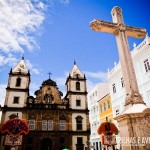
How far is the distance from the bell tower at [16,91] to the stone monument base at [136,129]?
24.9m

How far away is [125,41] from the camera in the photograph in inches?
301

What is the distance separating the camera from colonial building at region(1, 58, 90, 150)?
27.0 m

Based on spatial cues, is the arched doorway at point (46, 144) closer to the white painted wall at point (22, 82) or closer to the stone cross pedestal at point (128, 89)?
the white painted wall at point (22, 82)

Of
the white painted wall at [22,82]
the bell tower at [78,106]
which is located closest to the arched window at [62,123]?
the bell tower at [78,106]

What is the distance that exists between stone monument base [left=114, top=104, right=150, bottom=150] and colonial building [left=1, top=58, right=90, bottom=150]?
2359 centimetres

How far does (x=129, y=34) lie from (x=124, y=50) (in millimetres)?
1602

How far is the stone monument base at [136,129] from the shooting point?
5.30 meters

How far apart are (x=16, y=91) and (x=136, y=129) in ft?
89.1

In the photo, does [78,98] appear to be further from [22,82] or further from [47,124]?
[22,82]

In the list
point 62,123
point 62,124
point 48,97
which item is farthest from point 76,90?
point 62,124

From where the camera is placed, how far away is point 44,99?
30.8 meters

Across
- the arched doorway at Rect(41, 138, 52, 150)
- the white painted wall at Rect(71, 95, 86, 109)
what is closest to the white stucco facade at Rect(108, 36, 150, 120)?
the white painted wall at Rect(71, 95, 86, 109)

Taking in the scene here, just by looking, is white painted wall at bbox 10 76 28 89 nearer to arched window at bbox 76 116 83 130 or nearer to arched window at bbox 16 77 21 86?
arched window at bbox 16 77 21 86

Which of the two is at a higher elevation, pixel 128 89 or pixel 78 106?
pixel 78 106
